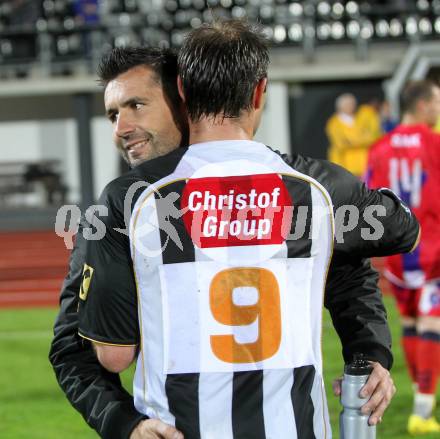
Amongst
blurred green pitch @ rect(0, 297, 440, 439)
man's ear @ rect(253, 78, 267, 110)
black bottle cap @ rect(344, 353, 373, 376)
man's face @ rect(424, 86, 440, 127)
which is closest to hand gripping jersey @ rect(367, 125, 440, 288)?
man's face @ rect(424, 86, 440, 127)

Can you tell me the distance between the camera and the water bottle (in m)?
1.88

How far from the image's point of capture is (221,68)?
1.77 meters

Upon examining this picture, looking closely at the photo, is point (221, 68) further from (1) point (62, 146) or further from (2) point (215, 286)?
(1) point (62, 146)

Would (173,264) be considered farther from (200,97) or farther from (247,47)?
(247,47)

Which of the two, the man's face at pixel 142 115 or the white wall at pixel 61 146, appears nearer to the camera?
the man's face at pixel 142 115

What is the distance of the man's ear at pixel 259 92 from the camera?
1837 millimetres

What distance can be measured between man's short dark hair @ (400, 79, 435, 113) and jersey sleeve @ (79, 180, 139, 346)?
3.62 meters

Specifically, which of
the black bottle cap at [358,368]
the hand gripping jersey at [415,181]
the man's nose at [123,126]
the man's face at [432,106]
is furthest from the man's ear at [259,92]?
the man's face at [432,106]

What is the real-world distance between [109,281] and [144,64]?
2.05 feet

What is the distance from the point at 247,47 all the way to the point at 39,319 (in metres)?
7.68

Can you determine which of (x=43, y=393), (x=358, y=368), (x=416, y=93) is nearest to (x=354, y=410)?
(x=358, y=368)

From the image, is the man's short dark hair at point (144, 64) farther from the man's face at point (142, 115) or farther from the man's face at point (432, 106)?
the man's face at point (432, 106)

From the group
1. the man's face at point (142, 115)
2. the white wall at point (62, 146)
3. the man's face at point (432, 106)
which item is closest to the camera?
the man's face at point (142, 115)

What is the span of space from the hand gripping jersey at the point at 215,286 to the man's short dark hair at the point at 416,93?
347cm
